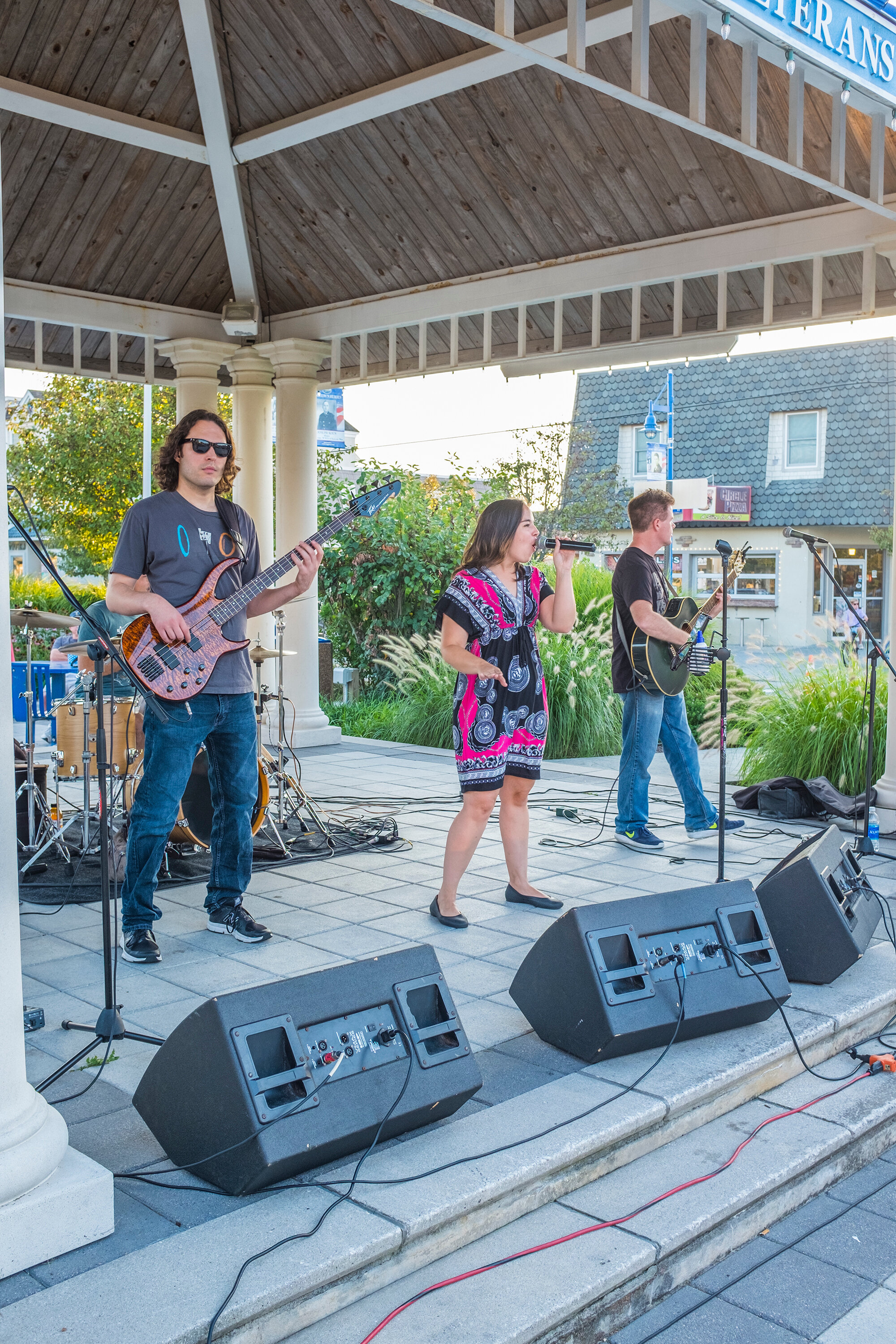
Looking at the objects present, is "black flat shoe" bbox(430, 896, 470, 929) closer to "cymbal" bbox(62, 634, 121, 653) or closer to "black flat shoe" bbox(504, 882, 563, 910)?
"black flat shoe" bbox(504, 882, 563, 910)

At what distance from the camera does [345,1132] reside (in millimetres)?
2645

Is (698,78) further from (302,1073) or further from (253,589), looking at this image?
(302,1073)

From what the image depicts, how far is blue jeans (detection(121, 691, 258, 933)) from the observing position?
4.20 m

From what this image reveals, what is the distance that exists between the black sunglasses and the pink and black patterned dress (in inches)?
→ 40.6

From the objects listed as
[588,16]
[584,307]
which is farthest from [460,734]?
[584,307]

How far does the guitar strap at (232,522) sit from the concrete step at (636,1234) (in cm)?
259

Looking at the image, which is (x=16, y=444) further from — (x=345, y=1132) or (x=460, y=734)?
(x=345, y=1132)

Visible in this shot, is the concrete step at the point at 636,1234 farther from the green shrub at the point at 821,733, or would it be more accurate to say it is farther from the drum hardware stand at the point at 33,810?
the green shrub at the point at 821,733

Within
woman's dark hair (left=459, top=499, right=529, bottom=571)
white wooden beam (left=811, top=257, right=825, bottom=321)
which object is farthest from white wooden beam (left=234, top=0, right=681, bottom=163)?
woman's dark hair (left=459, top=499, right=529, bottom=571)

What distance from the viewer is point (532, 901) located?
504 cm

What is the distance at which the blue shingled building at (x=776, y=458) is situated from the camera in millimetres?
21750

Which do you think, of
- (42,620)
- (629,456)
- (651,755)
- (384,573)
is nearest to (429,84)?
(42,620)

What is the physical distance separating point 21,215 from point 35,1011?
602cm

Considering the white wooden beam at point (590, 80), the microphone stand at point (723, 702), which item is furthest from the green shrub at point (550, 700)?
the white wooden beam at point (590, 80)
